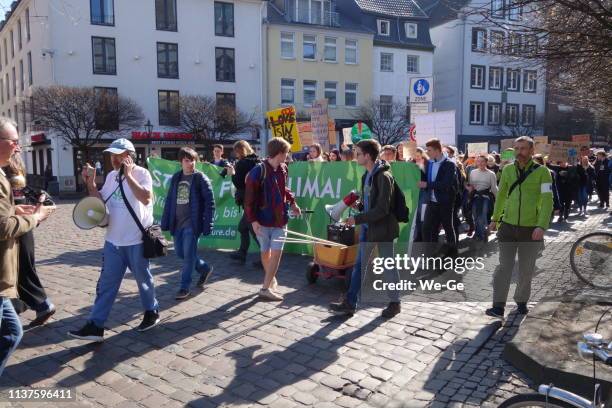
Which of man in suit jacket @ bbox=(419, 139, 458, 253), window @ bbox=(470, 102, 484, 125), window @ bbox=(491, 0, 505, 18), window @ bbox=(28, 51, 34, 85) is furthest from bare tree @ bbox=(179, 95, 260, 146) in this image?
window @ bbox=(491, 0, 505, 18)

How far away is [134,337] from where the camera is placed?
4.84 meters

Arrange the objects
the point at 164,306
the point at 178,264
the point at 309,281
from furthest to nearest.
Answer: the point at 178,264 < the point at 309,281 < the point at 164,306

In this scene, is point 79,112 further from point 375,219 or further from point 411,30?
point 411,30

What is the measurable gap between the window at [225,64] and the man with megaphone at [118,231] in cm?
2971

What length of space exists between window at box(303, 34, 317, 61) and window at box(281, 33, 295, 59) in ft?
2.91

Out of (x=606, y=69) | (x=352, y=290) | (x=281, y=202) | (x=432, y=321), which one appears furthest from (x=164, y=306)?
(x=606, y=69)

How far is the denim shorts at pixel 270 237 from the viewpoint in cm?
584

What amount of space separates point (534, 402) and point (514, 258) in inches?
119

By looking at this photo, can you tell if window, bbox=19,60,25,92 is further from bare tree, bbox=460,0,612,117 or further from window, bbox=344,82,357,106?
bare tree, bbox=460,0,612,117

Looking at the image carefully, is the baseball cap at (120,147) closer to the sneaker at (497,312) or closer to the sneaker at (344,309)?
the sneaker at (344,309)

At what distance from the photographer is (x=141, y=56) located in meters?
30.8

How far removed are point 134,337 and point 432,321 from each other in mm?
3032

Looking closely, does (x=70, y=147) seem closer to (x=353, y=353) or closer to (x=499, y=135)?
(x=353, y=353)

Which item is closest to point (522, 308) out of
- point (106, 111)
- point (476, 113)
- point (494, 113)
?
point (106, 111)
